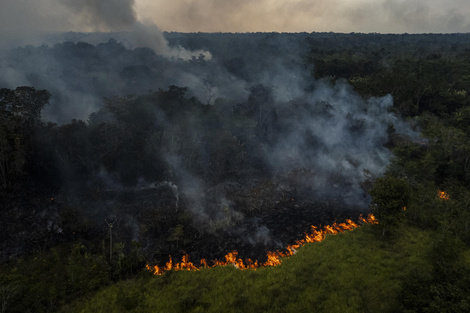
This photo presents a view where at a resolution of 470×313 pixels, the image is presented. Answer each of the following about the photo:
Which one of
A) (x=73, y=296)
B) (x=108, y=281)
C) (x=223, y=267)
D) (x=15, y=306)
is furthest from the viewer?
(x=223, y=267)

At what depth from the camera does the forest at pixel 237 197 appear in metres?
17.4

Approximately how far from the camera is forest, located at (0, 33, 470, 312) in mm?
17406

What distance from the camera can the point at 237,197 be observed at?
100 ft

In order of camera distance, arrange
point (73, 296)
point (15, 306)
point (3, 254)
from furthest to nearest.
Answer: point (3, 254)
point (73, 296)
point (15, 306)

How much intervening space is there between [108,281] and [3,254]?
10492 millimetres

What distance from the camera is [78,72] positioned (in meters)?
68.9

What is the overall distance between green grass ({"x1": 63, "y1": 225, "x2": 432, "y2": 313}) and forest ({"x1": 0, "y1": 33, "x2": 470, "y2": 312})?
0.36 feet

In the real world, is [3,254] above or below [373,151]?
below

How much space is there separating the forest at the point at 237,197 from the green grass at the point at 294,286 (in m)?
0.11

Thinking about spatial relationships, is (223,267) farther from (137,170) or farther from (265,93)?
(265,93)

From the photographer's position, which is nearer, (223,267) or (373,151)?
(223,267)

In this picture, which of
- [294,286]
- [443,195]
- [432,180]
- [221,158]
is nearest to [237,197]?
[221,158]

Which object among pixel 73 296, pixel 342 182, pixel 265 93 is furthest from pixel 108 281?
pixel 265 93

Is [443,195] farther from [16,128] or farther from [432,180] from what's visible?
[16,128]
